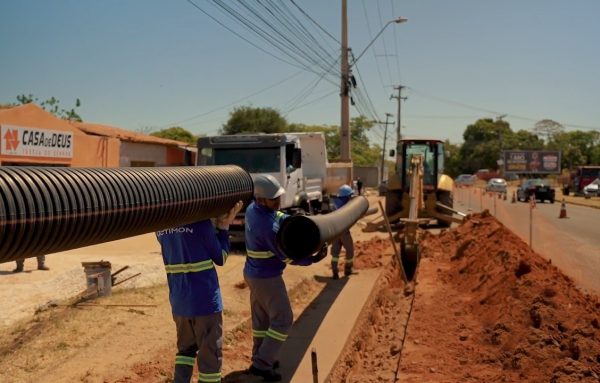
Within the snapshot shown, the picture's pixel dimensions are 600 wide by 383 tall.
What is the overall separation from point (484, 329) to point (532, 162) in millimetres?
73057

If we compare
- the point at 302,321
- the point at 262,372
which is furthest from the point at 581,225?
the point at 262,372

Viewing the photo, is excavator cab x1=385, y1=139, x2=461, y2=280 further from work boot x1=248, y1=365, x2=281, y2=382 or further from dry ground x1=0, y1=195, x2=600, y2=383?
work boot x1=248, y1=365, x2=281, y2=382

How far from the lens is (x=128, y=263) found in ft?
36.0

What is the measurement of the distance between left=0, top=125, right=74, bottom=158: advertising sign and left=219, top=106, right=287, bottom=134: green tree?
34.5 meters

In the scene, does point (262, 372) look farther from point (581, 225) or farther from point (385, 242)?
point (581, 225)

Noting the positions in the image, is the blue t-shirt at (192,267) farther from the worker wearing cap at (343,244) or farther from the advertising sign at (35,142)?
the advertising sign at (35,142)

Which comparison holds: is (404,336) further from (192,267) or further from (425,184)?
(425,184)

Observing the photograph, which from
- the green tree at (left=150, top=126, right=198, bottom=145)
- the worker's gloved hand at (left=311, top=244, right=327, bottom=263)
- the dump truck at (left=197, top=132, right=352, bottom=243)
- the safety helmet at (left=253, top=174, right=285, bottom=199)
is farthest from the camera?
the green tree at (left=150, top=126, right=198, bottom=145)

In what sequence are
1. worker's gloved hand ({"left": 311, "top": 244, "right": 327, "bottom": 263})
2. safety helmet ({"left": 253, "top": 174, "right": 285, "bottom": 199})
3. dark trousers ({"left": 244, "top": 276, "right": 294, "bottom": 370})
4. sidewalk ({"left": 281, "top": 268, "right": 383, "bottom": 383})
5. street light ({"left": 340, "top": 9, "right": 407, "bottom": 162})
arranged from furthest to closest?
street light ({"left": 340, "top": 9, "right": 407, "bottom": 162}) < sidewalk ({"left": 281, "top": 268, "right": 383, "bottom": 383}) < worker's gloved hand ({"left": 311, "top": 244, "right": 327, "bottom": 263}) < dark trousers ({"left": 244, "top": 276, "right": 294, "bottom": 370}) < safety helmet ({"left": 253, "top": 174, "right": 285, "bottom": 199})

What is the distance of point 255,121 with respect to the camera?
5281 centimetres

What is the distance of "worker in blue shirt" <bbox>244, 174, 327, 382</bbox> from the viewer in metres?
4.84

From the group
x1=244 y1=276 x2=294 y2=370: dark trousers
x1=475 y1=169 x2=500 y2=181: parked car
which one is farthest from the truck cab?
x1=475 y1=169 x2=500 y2=181: parked car

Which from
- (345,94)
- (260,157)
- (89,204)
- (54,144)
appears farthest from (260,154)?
(345,94)

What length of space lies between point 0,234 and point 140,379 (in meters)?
2.89
